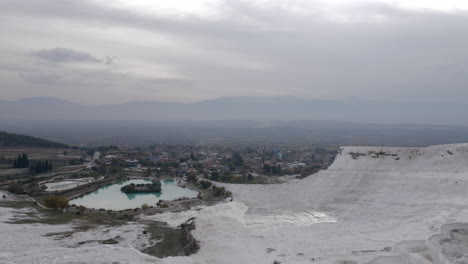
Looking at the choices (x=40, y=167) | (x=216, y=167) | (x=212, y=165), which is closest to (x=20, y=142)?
(x=40, y=167)

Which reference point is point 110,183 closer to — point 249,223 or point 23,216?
point 23,216

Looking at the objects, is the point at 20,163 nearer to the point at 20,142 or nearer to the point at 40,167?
the point at 40,167

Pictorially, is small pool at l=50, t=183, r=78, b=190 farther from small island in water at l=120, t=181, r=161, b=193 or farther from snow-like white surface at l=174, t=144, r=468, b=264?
snow-like white surface at l=174, t=144, r=468, b=264

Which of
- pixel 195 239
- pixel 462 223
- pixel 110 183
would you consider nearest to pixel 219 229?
pixel 195 239

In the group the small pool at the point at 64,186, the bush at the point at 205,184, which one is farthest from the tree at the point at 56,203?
the bush at the point at 205,184

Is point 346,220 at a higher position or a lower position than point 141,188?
higher

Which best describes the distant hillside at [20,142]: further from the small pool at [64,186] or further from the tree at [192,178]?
the tree at [192,178]

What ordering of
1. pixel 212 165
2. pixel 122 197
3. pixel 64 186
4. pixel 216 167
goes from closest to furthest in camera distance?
pixel 122 197, pixel 64 186, pixel 216 167, pixel 212 165
